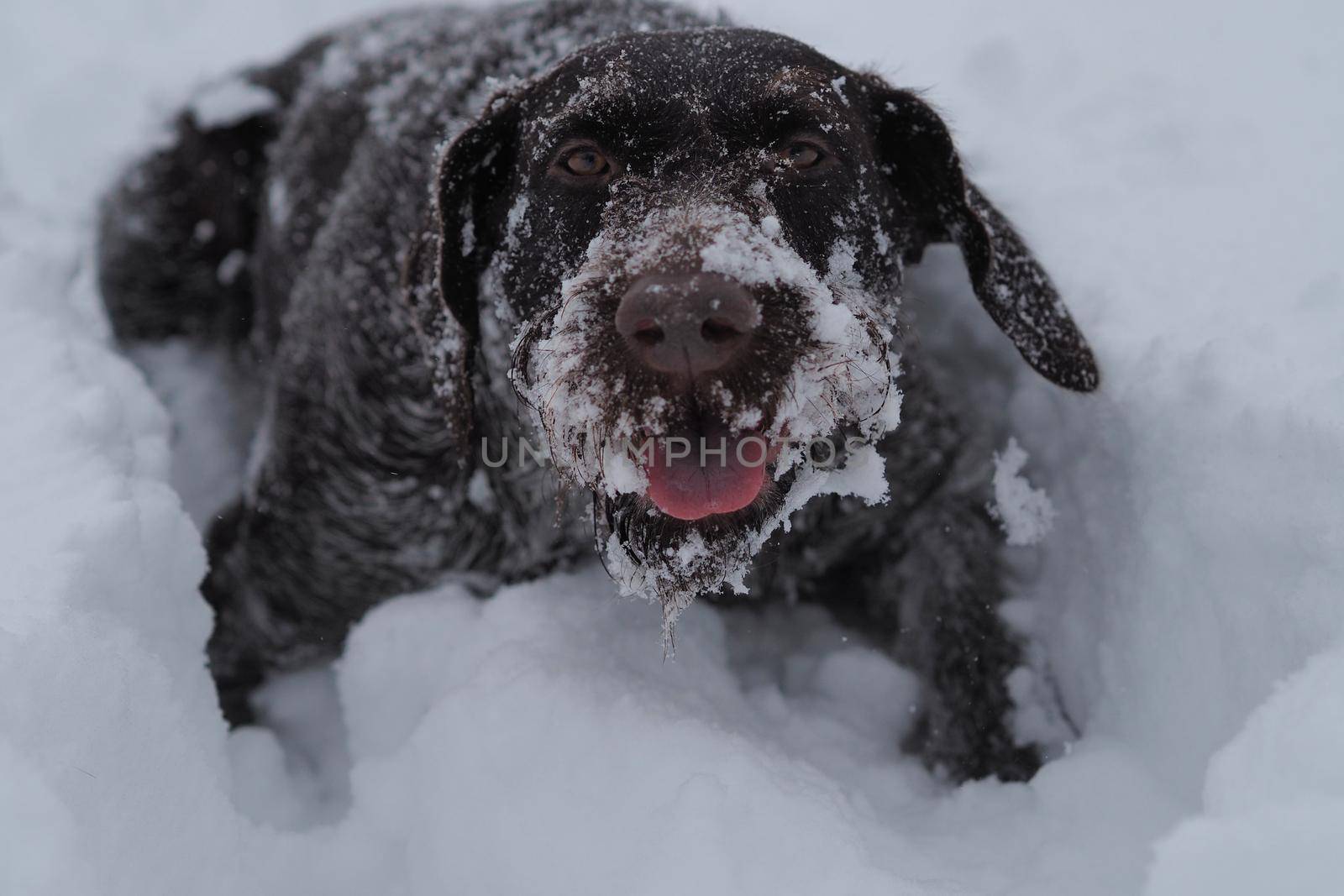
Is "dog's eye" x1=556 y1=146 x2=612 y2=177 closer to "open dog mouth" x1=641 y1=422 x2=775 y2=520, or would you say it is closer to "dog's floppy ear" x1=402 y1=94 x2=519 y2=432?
"dog's floppy ear" x1=402 y1=94 x2=519 y2=432

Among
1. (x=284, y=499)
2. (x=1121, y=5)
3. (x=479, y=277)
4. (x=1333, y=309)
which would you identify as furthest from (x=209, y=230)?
(x=1333, y=309)

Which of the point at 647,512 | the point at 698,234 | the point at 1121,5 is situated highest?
the point at 1121,5

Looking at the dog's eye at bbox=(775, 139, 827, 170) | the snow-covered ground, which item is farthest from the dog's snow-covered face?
the snow-covered ground

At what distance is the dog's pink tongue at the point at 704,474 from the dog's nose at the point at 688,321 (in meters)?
0.17

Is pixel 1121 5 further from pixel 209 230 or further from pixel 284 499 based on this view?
pixel 209 230

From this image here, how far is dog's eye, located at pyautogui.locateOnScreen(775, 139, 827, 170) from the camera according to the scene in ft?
7.32

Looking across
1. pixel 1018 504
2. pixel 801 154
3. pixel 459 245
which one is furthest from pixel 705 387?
pixel 1018 504

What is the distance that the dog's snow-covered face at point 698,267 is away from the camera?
1.83m

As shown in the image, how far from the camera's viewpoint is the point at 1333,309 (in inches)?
90.7

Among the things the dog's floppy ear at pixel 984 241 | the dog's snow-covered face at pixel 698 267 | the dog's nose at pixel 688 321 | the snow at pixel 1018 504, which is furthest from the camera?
the snow at pixel 1018 504

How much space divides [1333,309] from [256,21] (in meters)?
5.64

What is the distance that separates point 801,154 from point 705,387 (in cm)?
73

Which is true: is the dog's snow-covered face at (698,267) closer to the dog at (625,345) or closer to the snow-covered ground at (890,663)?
the dog at (625,345)

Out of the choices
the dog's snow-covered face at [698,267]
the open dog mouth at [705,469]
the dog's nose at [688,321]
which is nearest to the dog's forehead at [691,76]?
the dog's snow-covered face at [698,267]
